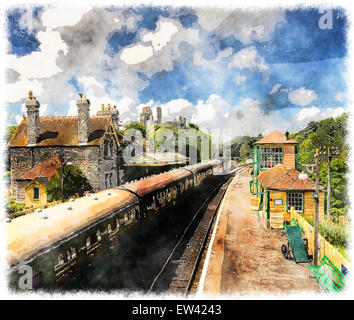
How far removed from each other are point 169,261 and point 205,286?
2.56 metres

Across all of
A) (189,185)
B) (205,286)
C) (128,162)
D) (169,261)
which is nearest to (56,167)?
(128,162)

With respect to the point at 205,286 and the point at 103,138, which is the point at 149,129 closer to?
the point at 103,138

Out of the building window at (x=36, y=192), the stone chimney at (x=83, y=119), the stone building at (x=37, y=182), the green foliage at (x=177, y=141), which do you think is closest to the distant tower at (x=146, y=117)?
the green foliage at (x=177, y=141)

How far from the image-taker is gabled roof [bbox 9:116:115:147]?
21.7 meters

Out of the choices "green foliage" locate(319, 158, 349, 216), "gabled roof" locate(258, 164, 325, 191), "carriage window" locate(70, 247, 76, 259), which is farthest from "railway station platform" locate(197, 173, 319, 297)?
"green foliage" locate(319, 158, 349, 216)

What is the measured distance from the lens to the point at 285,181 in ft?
47.7

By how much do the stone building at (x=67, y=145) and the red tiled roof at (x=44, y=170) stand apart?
0.60 meters

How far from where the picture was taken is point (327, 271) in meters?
7.62

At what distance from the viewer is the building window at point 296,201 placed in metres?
14.1

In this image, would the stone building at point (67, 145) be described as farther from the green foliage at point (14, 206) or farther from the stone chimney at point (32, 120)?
the green foliage at point (14, 206)

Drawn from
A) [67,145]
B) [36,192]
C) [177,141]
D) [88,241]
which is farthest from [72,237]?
[177,141]

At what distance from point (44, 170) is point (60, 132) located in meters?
4.38

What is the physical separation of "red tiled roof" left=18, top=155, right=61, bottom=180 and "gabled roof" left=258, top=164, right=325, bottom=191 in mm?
16998

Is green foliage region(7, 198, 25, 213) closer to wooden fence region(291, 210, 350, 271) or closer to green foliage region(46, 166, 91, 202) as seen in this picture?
green foliage region(46, 166, 91, 202)
